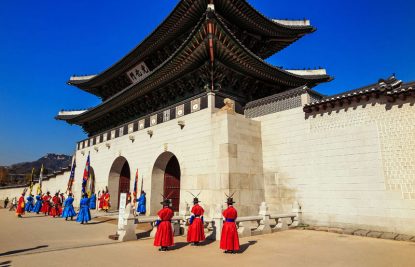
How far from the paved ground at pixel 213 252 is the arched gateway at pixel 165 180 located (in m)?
5.93

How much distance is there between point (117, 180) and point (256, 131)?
1292cm

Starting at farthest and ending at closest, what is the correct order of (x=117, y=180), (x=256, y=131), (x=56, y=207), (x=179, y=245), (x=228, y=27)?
1. (x=117, y=180)
2. (x=56, y=207)
3. (x=228, y=27)
4. (x=256, y=131)
5. (x=179, y=245)

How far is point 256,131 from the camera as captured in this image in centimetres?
1351

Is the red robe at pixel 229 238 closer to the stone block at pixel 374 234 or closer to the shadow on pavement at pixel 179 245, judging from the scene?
the shadow on pavement at pixel 179 245

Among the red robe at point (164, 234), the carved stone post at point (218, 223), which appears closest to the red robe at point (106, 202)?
the carved stone post at point (218, 223)

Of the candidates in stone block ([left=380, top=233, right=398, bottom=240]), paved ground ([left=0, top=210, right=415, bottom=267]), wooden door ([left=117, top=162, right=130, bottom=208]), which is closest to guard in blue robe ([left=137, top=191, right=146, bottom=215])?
wooden door ([left=117, top=162, right=130, bottom=208])

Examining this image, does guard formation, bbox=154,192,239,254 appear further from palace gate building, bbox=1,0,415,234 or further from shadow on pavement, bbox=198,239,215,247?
palace gate building, bbox=1,0,415,234

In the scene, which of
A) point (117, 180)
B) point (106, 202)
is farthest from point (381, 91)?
point (117, 180)

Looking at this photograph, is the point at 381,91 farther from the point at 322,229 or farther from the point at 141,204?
the point at 141,204

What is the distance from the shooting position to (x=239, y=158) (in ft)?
40.0

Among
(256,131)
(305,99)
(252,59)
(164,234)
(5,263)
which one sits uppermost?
(252,59)

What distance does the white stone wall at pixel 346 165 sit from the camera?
919 cm

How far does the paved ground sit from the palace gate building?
→ 216 centimetres

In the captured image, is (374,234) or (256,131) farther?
(256,131)
